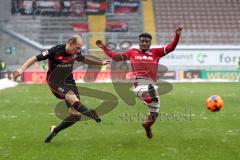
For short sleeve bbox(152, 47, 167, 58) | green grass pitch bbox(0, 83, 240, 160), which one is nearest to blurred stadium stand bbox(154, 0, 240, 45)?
green grass pitch bbox(0, 83, 240, 160)

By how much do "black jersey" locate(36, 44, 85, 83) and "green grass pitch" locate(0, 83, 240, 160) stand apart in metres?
1.32

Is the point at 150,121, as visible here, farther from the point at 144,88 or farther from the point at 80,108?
the point at 80,108

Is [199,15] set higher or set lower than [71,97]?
lower

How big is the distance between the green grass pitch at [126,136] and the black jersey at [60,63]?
4.34ft

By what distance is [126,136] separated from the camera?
1104 cm

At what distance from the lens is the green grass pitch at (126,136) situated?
8.84 metres

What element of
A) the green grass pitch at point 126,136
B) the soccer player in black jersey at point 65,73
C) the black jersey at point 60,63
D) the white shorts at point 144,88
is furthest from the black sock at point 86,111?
the white shorts at point 144,88

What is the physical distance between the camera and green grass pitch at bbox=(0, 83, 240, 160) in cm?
884

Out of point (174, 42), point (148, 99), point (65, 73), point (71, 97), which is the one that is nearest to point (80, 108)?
point (71, 97)

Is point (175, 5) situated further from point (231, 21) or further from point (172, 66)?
point (172, 66)

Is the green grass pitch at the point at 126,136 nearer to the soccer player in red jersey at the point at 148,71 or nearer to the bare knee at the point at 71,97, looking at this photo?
the soccer player in red jersey at the point at 148,71

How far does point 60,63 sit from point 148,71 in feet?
6.34

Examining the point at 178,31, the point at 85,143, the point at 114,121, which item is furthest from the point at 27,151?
the point at 114,121

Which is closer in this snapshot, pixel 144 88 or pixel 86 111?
pixel 86 111
